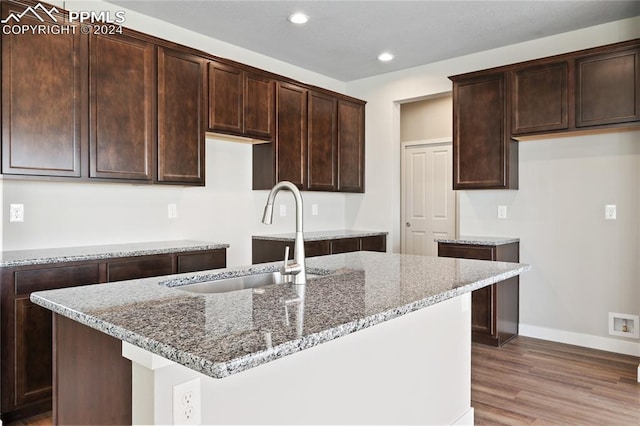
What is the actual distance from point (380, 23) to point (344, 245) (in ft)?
7.11

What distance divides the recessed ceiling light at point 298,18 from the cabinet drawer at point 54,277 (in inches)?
94.3

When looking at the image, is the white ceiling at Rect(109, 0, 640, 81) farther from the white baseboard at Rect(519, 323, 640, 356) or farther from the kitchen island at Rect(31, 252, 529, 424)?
the white baseboard at Rect(519, 323, 640, 356)

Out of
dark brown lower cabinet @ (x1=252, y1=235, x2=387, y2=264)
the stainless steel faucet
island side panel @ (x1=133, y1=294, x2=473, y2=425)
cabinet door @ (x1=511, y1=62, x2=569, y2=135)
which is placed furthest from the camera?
dark brown lower cabinet @ (x1=252, y1=235, x2=387, y2=264)

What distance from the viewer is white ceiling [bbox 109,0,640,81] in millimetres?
3461

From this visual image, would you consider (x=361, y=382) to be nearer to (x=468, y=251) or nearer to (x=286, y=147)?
(x=468, y=251)

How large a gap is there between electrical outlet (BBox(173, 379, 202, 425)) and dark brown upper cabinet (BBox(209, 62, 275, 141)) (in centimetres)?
288

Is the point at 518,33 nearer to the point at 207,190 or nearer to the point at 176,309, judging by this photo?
the point at 207,190

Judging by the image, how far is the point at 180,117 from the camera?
3.52m

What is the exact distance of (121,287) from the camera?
161cm

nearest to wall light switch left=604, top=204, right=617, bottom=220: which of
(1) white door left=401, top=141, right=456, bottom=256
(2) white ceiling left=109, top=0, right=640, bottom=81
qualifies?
(2) white ceiling left=109, top=0, right=640, bottom=81

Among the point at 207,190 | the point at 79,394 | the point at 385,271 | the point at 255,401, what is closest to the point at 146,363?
the point at 255,401

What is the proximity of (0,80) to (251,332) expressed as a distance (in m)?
2.51

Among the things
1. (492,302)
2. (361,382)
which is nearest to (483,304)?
(492,302)

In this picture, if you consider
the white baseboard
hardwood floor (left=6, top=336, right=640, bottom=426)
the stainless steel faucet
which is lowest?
hardwood floor (left=6, top=336, right=640, bottom=426)
